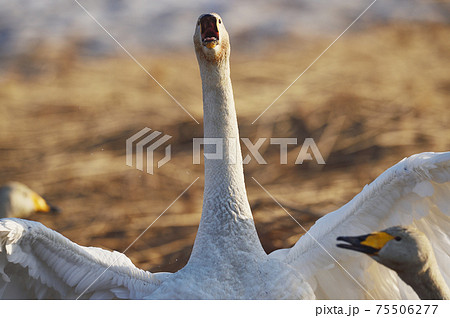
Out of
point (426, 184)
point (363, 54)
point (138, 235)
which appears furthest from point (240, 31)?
point (426, 184)

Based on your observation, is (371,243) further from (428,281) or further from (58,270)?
(58,270)

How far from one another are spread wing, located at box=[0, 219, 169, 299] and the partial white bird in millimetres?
582

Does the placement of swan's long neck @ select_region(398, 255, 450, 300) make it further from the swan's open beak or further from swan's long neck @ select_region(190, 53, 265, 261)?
the swan's open beak

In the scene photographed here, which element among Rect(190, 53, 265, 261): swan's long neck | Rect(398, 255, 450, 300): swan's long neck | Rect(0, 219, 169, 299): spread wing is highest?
Rect(190, 53, 265, 261): swan's long neck

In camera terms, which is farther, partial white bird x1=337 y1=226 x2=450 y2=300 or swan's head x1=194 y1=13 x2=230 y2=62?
swan's head x1=194 y1=13 x2=230 y2=62

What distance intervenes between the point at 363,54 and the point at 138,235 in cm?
151

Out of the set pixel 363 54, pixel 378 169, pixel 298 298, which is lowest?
pixel 298 298

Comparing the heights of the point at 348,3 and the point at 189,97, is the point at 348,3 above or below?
above

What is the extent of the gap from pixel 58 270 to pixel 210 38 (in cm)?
67

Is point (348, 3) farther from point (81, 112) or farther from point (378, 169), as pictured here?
point (81, 112)

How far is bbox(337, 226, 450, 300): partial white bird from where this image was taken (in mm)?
1394

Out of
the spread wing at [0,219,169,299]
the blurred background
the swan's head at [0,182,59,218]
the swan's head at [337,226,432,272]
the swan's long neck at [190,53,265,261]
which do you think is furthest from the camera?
the blurred background

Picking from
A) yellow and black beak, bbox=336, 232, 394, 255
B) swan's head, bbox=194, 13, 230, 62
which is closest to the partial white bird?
yellow and black beak, bbox=336, 232, 394, 255

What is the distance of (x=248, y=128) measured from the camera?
329 cm
